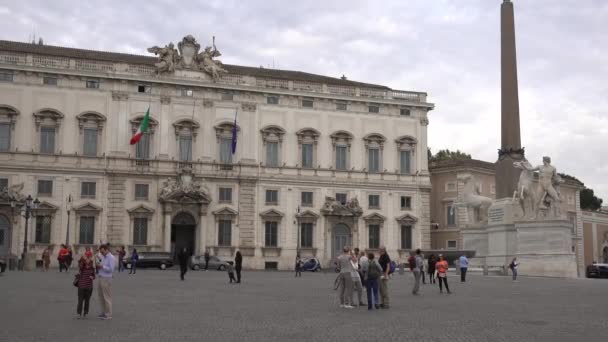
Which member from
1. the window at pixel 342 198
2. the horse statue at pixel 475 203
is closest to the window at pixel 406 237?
the window at pixel 342 198

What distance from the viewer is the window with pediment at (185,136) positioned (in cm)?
5406

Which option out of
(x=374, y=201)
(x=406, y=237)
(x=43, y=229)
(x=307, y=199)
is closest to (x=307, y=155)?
(x=307, y=199)

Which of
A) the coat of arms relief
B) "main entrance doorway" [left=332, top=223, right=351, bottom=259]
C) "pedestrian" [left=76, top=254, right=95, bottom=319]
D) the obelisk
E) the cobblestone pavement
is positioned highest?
the coat of arms relief

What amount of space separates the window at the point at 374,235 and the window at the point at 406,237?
Result: 77.1 inches

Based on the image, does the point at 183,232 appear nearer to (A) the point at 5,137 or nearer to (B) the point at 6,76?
(A) the point at 5,137

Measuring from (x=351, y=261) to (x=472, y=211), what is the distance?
73.9ft

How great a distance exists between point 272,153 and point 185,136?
6412 millimetres

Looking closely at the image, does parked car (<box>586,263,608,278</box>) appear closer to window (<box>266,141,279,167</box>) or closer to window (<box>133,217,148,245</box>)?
window (<box>266,141,279,167</box>)

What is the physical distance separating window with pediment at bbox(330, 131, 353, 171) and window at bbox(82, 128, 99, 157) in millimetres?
16956

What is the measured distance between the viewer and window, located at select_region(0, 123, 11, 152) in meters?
50.2

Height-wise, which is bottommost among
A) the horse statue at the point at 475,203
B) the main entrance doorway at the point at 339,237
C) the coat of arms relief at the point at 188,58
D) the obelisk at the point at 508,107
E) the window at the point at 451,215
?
the main entrance doorway at the point at 339,237

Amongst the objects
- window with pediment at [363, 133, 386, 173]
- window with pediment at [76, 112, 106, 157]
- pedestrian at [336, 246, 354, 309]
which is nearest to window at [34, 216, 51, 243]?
window with pediment at [76, 112, 106, 157]

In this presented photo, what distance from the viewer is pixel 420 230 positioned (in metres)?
58.8

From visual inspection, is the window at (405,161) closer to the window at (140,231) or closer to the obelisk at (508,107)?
the window at (140,231)
